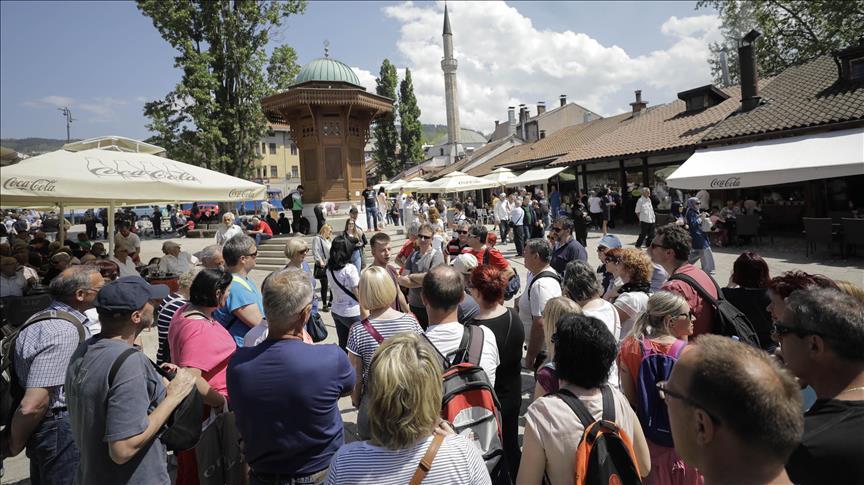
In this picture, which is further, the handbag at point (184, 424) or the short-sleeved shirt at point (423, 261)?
the short-sleeved shirt at point (423, 261)

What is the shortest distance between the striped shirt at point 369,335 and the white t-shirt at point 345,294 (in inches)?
76.8

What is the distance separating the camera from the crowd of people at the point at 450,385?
1.33m

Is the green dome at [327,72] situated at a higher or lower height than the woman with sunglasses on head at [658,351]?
higher

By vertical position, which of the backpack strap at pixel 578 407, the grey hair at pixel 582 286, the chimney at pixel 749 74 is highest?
the chimney at pixel 749 74

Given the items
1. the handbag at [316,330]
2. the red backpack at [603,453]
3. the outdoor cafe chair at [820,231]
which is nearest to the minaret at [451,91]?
the outdoor cafe chair at [820,231]

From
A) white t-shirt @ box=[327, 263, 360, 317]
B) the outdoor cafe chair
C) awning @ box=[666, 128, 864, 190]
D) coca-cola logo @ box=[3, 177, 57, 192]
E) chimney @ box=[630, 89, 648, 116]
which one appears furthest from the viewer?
chimney @ box=[630, 89, 648, 116]

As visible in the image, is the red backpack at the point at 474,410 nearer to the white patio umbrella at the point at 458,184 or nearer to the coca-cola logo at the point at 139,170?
the coca-cola logo at the point at 139,170

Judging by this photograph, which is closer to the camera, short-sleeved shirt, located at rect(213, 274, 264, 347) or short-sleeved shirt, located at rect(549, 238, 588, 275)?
short-sleeved shirt, located at rect(213, 274, 264, 347)

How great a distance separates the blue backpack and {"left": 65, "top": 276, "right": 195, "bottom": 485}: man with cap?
96.3 inches

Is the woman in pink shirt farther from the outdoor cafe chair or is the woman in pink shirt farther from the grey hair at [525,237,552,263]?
the outdoor cafe chair

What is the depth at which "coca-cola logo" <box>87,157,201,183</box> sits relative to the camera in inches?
243

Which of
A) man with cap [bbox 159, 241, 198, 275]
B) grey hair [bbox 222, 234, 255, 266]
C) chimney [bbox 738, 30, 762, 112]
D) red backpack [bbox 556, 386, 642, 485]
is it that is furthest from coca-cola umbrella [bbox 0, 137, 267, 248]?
chimney [bbox 738, 30, 762, 112]

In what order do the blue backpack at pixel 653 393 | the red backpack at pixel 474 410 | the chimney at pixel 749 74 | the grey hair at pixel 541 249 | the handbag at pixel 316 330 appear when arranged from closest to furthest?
the red backpack at pixel 474 410, the blue backpack at pixel 653 393, the grey hair at pixel 541 249, the handbag at pixel 316 330, the chimney at pixel 749 74

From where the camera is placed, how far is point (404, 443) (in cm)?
171
